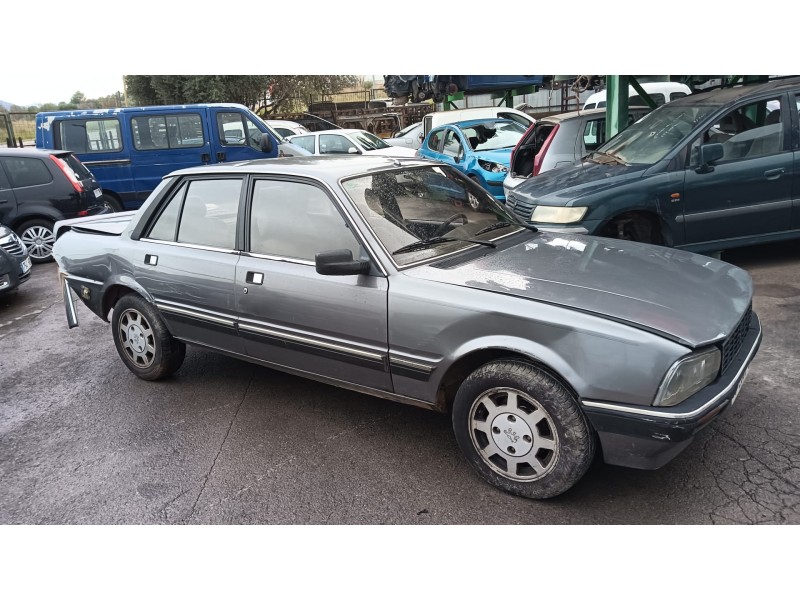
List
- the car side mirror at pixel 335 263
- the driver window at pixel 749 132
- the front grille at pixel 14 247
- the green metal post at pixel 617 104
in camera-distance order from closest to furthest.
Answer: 1. the car side mirror at pixel 335 263
2. the driver window at pixel 749 132
3. the front grille at pixel 14 247
4. the green metal post at pixel 617 104

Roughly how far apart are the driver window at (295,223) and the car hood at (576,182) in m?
2.91

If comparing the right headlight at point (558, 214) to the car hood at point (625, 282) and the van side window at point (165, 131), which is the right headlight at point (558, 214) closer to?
the car hood at point (625, 282)

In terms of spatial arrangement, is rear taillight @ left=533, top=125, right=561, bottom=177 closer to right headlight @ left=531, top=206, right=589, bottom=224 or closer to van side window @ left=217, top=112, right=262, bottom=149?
right headlight @ left=531, top=206, right=589, bottom=224

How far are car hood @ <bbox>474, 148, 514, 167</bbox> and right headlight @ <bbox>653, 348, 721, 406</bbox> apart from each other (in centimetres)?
784

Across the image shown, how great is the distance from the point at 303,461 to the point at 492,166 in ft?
25.4

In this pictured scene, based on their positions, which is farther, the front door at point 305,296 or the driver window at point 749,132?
the driver window at point 749,132

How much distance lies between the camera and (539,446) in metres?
2.86

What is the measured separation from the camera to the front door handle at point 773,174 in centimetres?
573

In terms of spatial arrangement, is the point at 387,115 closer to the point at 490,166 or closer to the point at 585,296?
the point at 490,166

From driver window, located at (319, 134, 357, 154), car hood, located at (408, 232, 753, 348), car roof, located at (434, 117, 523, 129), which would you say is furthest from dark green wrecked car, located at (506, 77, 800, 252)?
driver window, located at (319, 134, 357, 154)

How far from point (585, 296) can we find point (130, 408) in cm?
321

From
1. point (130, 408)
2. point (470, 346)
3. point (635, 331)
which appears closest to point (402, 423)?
point (470, 346)

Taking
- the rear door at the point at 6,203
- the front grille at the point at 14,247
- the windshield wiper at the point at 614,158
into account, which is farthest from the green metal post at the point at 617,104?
the rear door at the point at 6,203

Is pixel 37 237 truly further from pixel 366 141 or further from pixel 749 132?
pixel 749 132
